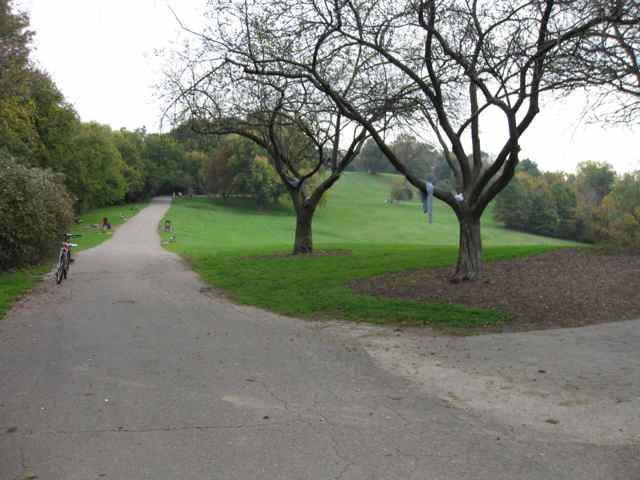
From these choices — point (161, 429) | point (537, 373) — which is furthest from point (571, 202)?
point (161, 429)

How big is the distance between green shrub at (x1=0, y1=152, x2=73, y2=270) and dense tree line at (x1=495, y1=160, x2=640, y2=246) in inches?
2134

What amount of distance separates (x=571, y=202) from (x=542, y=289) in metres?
73.6

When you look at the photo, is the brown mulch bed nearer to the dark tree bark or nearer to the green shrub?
the dark tree bark

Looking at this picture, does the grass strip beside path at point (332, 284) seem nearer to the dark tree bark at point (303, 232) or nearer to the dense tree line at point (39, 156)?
the dark tree bark at point (303, 232)

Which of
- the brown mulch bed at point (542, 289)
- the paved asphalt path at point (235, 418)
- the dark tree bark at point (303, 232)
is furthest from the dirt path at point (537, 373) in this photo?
the dark tree bark at point (303, 232)

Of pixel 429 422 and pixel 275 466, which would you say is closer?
pixel 275 466

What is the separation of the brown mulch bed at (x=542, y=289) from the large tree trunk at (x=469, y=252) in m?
0.28

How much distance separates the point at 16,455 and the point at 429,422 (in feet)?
11.0

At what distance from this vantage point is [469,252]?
13391mm

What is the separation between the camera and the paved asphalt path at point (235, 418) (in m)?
4.25

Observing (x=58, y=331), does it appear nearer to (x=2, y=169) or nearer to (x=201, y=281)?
Result: (x=201, y=281)

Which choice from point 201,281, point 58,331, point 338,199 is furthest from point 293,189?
point 338,199

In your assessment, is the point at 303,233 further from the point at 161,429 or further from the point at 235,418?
the point at 161,429

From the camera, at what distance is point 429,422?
529 cm
